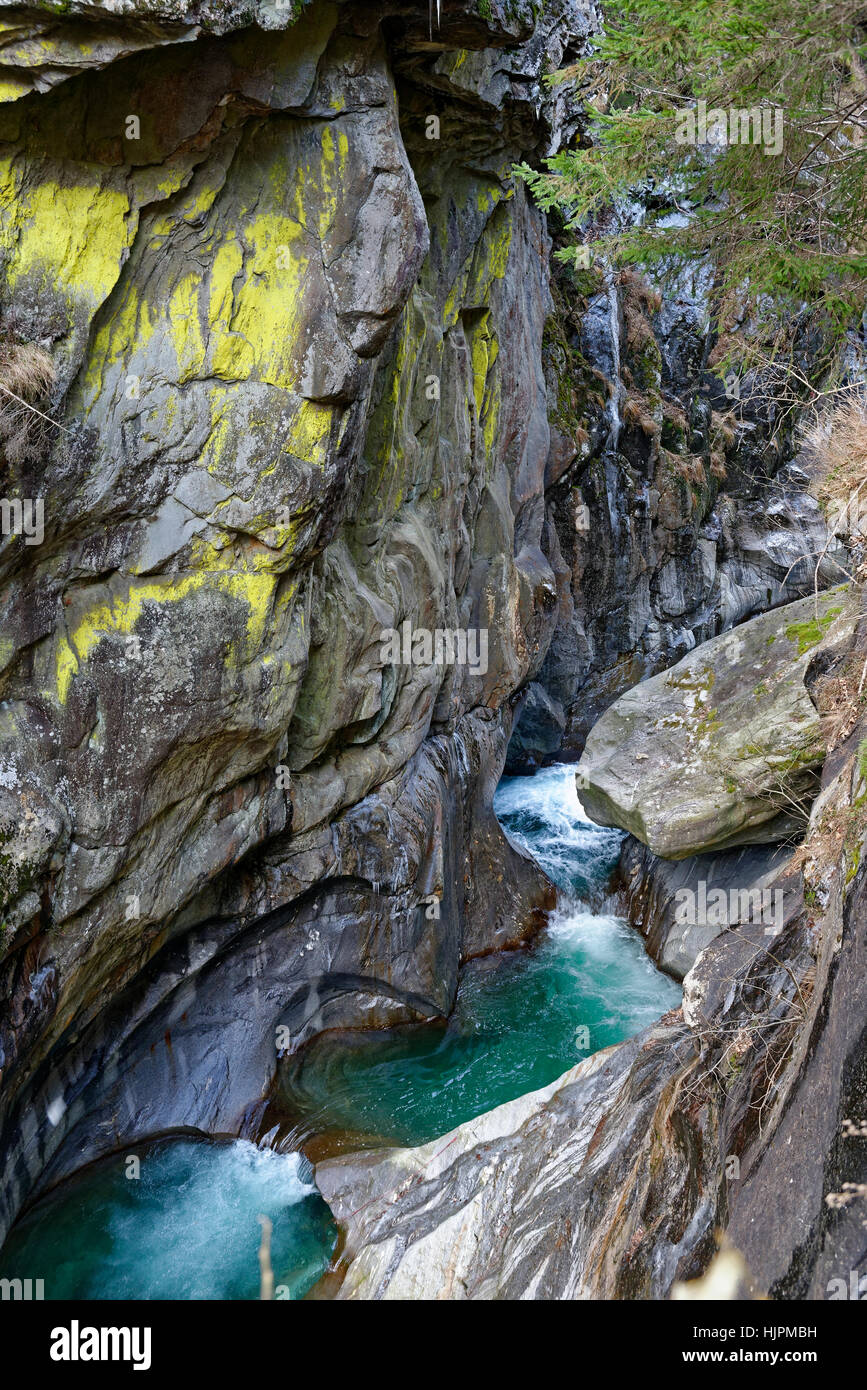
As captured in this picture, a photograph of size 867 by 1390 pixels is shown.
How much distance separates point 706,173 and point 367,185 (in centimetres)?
334

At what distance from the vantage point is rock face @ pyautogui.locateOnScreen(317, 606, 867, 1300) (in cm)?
427

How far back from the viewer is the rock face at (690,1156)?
427 centimetres

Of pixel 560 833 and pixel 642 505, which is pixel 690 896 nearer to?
pixel 560 833

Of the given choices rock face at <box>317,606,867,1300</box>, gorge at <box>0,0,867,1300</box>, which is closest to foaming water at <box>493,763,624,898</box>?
gorge at <box>0,0,867,1300</box>

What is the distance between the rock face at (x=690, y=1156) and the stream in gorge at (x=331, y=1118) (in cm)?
101

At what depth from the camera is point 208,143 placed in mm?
7684

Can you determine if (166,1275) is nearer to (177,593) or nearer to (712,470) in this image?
(177,593)

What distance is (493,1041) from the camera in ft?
41.0

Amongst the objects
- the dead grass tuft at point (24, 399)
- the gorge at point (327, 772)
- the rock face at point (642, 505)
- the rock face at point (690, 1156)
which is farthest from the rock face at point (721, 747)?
the dead grass tuft at point (24, 399)

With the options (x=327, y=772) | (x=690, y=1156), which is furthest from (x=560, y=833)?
(x=690, y=1156)

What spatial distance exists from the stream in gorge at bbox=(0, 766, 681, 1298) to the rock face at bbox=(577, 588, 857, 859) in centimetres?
240

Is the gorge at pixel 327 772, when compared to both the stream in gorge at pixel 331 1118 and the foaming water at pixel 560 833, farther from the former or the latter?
the foaming water at pixel 560 833

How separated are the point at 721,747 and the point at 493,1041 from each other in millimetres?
5620

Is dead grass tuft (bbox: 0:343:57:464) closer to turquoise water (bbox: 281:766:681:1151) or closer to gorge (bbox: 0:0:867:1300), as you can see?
gorge (bbox: 0:0:867:1300)
